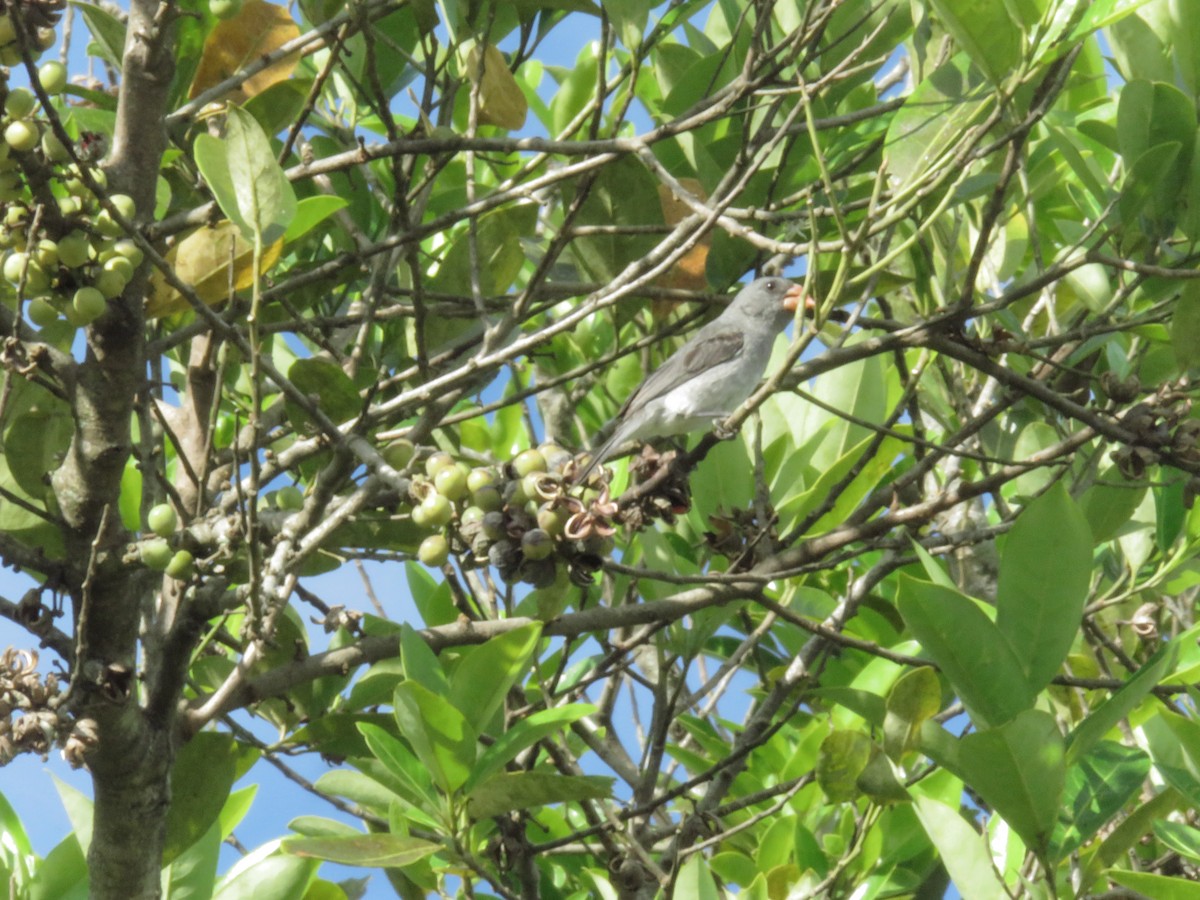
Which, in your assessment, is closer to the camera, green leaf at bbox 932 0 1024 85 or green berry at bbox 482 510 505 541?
green berry at bbox 482 510 505 541

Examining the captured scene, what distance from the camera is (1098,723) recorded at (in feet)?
6.47

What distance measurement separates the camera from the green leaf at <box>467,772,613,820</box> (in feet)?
6.88

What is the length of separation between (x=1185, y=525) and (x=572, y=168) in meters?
1.62

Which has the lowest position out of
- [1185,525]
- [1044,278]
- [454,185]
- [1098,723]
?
[1098,723]

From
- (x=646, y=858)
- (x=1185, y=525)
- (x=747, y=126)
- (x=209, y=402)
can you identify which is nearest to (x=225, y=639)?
(x=209, y=402)

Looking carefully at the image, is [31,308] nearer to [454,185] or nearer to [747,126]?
[747,126]

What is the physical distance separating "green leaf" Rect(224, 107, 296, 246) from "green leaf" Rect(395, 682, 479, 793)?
0.72 m

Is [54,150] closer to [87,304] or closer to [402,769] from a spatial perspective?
[87,304]

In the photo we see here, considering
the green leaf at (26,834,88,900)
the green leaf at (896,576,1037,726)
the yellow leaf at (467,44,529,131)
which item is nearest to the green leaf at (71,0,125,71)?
the yellow leaf at (467,44,529,131)

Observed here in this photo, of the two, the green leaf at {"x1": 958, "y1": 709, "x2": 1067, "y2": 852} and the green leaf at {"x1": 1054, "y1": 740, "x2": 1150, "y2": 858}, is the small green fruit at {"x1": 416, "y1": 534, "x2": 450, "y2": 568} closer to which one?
the green leaf at {"x1": 958, "y1": 709, "x2": 1067, "y2": 852}

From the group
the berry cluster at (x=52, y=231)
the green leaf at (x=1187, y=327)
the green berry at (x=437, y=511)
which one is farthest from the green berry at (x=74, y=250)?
the green leaf at (x=1187, y=327)

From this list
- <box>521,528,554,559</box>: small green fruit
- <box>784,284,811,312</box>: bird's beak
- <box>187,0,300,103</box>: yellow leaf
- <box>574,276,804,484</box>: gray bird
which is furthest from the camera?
<box>784,284,811,312</box>: bird's beak

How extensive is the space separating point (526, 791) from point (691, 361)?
86.6 inches

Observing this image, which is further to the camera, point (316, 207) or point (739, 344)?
point (739, 344)
